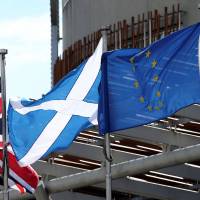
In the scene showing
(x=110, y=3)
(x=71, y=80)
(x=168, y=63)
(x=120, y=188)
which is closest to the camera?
(x=168, y=63)

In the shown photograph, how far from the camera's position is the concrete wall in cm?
2916

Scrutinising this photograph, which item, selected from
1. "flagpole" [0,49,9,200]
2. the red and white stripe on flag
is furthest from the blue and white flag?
the red and white stripe on flag

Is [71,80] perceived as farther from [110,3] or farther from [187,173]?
[110,3]

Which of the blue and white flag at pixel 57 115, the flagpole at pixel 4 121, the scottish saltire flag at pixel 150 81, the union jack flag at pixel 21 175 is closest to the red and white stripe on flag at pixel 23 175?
the union jack flag at pixel 21 175

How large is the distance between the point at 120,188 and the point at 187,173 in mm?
1954

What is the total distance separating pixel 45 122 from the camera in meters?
20.3

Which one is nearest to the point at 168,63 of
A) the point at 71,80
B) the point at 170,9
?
the point at 71,80

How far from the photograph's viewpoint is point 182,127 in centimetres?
2484

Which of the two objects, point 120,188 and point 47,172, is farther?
point 120,188

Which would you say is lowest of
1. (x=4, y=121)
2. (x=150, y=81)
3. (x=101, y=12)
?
(x=4, y=121)

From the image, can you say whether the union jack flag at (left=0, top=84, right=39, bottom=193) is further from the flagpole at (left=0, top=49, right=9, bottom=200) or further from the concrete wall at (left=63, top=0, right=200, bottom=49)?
the concrete wall at (left=63, top=0, right=200, bottom=49)

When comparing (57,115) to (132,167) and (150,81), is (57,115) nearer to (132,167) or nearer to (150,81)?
(150,81)

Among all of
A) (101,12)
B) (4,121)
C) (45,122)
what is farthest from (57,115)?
(101,12)

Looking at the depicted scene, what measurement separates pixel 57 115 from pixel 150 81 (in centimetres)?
257
